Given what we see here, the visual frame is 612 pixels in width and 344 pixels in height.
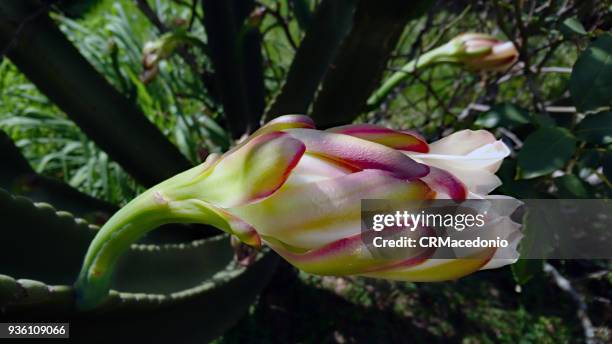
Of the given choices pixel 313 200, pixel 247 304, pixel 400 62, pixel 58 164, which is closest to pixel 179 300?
pixel 247 304

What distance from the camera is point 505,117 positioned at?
88 cm

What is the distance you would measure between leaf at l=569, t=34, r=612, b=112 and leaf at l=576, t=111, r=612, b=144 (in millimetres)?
16

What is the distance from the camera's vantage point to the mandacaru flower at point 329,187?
456 mm

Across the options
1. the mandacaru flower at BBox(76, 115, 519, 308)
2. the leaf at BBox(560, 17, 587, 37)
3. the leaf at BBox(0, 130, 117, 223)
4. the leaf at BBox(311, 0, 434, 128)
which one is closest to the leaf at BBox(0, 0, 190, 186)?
the leaf at BBox(0, 130, 117, 223)

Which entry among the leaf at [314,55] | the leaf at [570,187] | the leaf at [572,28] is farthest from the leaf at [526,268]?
the leaf at [314,55]

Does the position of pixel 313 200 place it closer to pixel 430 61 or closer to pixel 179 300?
pixel 179 300

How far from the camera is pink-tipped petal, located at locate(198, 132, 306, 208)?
1.51ft

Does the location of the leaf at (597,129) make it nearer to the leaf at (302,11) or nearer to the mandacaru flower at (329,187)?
the mandacaru flower at (329,187)

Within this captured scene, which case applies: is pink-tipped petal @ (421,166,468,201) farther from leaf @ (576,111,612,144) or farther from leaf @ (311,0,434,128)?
leaf @ (311,0,434,128)

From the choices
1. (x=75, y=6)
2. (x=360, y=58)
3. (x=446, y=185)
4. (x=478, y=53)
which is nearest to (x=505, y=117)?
(x=478, y=53)

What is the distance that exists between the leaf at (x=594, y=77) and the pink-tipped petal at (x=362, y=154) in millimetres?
451

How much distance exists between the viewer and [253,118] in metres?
1.56

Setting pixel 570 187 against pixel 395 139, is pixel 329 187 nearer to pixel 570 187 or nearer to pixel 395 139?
pixel 395 139

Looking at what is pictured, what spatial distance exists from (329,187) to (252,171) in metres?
0.07
